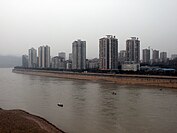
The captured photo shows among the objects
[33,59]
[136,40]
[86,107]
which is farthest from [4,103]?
[33,59]

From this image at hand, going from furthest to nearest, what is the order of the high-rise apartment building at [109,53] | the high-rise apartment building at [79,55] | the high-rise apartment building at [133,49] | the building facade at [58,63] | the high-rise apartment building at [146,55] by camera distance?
1. the high-rise apartment building at [146,55]
2. the building facade at [58,63]
3. the high-rise apartment building at [79,55]
4. the high-rise apartment building at [133,49]
5. the high-rise apartment building at [109,53]

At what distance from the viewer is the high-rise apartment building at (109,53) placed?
181ft

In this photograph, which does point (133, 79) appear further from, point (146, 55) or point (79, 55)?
point (146, 55)

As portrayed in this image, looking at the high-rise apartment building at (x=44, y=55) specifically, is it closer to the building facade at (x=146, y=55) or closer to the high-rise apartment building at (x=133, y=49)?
the building facade at (x=146, y=55)

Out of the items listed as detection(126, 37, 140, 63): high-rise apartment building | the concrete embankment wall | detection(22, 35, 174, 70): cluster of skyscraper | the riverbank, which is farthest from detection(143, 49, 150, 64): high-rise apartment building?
the riverbank

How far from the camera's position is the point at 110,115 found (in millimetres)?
13141

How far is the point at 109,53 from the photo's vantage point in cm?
5525

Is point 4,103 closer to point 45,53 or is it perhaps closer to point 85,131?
point 85,131

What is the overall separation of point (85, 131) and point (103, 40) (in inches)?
1895

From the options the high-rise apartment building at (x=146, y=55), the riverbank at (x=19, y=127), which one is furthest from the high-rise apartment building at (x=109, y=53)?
the riverbank at (x=19, y=127)

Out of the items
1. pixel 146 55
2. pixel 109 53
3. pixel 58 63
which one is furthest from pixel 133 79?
pixel 146 55

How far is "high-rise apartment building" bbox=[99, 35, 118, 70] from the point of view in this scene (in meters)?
55.0

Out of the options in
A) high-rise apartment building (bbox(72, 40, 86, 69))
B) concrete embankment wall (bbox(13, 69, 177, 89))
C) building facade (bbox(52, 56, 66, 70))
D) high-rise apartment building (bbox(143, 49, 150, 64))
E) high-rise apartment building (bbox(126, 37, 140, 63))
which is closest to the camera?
concrete embankment wall (bbox(13, 69, 177, 89))

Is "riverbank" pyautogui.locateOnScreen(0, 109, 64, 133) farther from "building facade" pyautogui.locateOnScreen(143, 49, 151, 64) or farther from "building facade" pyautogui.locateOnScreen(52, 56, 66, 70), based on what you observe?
"building facade" pyautogui.locateOnScreen(143, 49, 151, 64)
